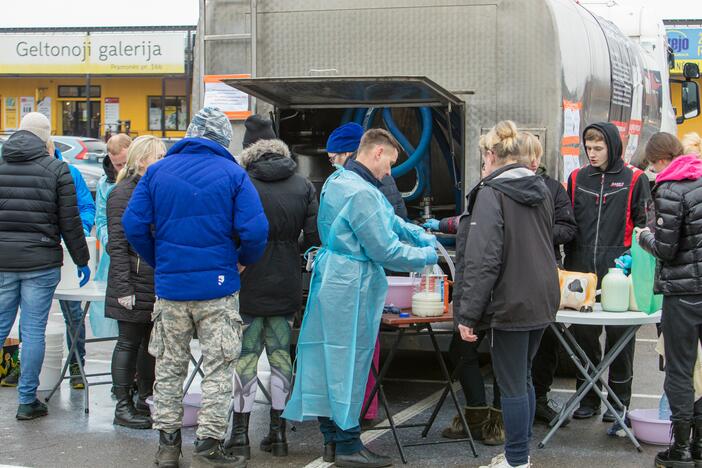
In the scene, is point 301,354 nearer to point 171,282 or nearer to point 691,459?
point 171,282

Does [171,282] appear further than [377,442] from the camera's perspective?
No

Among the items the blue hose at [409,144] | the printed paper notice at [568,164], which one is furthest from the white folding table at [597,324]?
the blue hose at [409,144]

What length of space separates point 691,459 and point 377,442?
1.70 meters

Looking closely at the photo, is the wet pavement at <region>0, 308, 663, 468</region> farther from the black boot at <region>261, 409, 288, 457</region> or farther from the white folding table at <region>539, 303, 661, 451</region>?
the white folding table at <region>539, 303, 661, 451</region>

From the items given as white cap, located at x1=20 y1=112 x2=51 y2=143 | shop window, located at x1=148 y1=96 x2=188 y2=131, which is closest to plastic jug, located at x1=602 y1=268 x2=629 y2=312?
white cap, located at x1=20 y1=112 x2=51 y2=143

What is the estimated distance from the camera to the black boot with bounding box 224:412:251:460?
5359 millimetres

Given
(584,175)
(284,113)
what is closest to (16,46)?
(284,113)

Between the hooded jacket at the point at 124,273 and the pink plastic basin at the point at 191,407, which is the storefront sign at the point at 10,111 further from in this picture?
the pink plastic basin at the point at 191,407

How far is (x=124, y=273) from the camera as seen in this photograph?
5.87 meters

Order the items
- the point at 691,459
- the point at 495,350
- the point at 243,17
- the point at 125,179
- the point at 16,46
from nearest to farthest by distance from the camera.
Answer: the point at 495,350, the point at 691,459, the point at 125,179, the point at 243,17, the point at 16,46

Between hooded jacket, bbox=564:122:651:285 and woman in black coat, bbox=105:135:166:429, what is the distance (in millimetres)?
2614

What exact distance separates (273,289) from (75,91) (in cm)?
2816

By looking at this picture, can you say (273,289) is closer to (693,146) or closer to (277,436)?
(277,436)

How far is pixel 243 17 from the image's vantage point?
700 centimetres
